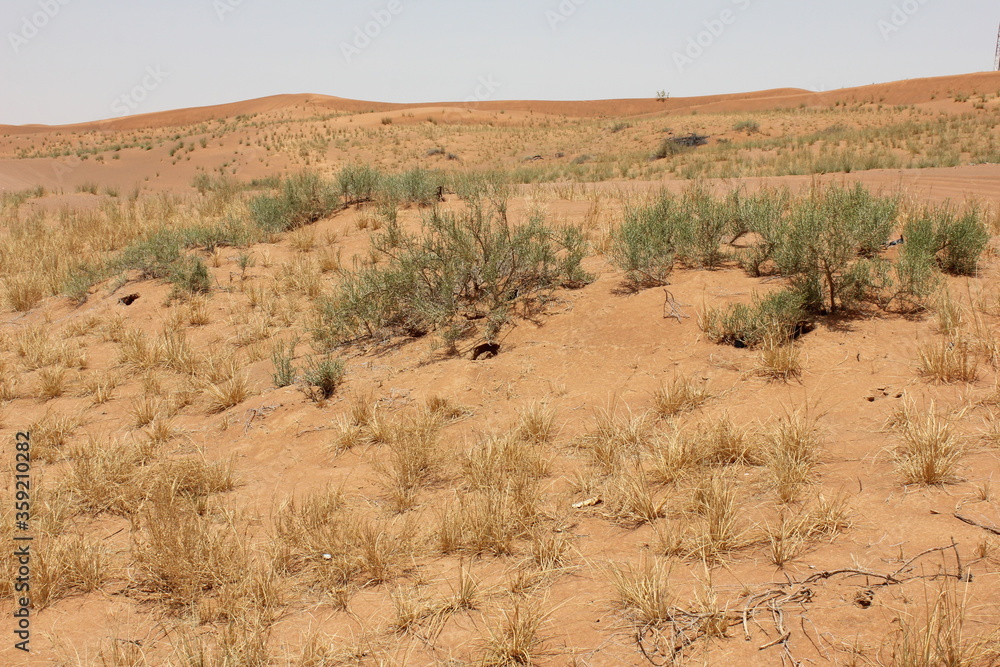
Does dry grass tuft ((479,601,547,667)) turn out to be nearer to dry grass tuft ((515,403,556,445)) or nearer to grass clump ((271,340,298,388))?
dry grass tuft ((515,403,556,445))

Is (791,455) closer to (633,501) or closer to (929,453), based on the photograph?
(929,453)

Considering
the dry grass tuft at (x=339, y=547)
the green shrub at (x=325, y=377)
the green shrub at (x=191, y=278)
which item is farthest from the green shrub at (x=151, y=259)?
the dry grass tuft at (x=339, y=547)

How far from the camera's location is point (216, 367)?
610cm

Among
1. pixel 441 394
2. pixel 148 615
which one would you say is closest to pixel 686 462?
pixel 441 394

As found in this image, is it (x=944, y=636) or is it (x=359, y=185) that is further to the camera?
(x=359, y=185)

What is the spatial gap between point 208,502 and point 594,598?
7.79ft

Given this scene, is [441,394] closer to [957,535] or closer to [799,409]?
[799,409]

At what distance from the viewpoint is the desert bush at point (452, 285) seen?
6406mm

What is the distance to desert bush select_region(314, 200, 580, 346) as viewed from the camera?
6.41 m

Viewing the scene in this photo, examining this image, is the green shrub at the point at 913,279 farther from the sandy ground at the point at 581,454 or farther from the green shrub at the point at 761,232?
the green shrub at the point at 761,232

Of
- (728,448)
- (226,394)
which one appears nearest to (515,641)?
(728,448)

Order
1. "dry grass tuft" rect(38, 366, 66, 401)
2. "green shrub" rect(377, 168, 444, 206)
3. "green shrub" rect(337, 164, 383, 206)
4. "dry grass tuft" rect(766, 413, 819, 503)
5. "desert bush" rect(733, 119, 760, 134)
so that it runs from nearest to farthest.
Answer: "dry grass tuft" rect(766, 413, 819, 503)
"dry grass tuft" rect(38, 366, 66, 401)
"green shrub" rect(377, 168, 444, 206)
"green shrub" rect(337, 164, 383, 206)
"desert bush" rect(733, 119, 760, 134)

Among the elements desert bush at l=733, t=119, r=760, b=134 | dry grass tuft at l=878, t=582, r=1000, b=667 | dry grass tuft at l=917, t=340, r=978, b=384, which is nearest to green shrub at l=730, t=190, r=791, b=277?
dry grass tuft at l=917, t=340, r=978, b=384

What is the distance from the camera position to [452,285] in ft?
21.0
